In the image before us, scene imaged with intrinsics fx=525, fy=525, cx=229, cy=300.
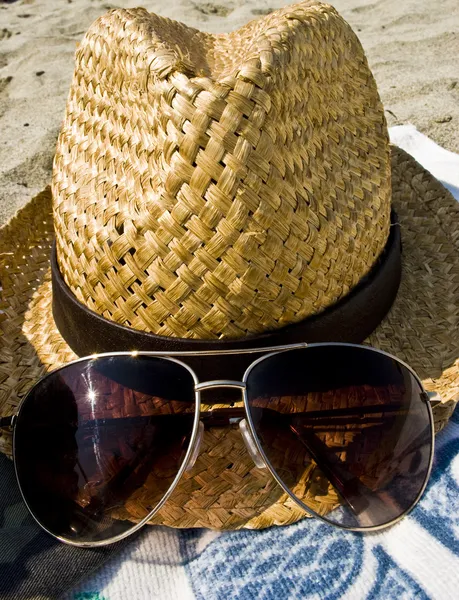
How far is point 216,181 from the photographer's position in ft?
2.27

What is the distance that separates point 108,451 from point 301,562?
0.34 m

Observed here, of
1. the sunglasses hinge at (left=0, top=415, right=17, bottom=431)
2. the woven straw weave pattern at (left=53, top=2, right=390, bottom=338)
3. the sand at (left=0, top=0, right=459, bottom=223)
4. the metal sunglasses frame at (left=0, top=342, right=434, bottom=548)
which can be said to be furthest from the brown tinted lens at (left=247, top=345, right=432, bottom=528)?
the sand at (left=0, top=0, right=459, bottom=223)

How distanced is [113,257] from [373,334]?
19.5 inches

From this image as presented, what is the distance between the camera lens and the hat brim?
84 centimetres

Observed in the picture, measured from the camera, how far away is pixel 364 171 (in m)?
0.88

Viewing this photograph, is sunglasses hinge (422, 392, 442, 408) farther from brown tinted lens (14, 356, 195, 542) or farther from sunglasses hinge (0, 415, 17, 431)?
sunglasses hinge (0, 415, 17, 431)

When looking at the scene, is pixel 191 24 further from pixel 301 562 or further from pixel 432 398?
pixel 301 562

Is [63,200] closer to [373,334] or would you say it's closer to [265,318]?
[265,318]

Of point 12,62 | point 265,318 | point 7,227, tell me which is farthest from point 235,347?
point 12,62

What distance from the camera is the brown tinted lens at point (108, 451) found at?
81 centimetres

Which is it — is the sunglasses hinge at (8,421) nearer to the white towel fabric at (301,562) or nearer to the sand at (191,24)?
the white towel fabric at (301,562)

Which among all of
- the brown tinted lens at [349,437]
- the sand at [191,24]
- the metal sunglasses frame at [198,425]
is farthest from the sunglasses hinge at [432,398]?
the sand at [191,24]

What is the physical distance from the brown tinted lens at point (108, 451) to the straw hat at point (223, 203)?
0.09ft

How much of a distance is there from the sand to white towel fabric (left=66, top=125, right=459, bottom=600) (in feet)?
3.84
